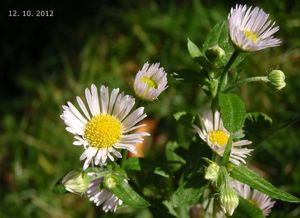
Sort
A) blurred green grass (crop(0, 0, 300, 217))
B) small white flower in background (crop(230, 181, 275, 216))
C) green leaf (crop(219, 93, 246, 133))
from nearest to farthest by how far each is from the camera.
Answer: green leaf (crop(219, 93, 246, 133))
small white flower in background (crop(230, 181, 275, 216))
blurred green grass (crop(0, 0, 300, 217))

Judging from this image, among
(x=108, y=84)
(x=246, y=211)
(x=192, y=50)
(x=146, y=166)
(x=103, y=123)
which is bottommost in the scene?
(x=246, y=211)

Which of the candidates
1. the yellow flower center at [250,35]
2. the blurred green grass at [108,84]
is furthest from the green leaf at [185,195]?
the blurred green grass at [108,84]

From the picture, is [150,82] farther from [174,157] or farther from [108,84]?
[108,84]

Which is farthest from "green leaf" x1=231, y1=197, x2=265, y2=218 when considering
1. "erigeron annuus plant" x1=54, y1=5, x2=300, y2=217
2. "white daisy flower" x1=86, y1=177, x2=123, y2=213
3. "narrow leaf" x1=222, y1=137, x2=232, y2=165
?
"white daisy flower" x1=86, y1=177, x2=123, y2=213

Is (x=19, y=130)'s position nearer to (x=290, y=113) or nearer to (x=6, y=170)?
(x=6, y=170)

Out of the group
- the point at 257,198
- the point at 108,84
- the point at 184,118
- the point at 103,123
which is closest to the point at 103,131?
the point at 103,123

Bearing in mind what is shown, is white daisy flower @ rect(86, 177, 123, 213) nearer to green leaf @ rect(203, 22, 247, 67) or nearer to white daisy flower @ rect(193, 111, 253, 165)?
white daisy flower @ rect(193, 111, 253, 165)
